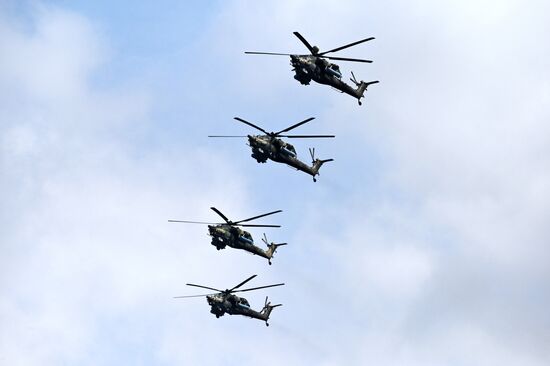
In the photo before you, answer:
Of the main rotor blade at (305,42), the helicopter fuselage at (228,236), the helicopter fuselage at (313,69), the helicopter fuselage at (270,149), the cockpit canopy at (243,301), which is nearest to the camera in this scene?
the main rotor blade at (305,42)

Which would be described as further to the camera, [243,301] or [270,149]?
[243,301]

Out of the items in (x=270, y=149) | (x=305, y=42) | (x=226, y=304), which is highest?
(x=305, y=42)

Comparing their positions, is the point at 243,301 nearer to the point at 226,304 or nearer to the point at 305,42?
the point at 226,304

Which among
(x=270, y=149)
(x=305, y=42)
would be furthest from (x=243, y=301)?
(x=305, y=42)

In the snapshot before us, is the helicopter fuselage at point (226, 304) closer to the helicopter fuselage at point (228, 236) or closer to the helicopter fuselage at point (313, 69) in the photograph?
the helicopter fuselage at point (228, 236)

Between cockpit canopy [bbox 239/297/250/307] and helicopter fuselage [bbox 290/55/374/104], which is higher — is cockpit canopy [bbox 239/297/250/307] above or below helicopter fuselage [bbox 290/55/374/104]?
below

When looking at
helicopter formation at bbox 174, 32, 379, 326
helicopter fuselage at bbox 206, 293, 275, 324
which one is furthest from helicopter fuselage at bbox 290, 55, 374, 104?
helicopter fuselage at bbox 206, 293, 275, 324

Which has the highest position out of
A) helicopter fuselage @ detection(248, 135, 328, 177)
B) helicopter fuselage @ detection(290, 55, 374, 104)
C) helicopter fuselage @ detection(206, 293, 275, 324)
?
helicopter fuselage @ detection(290, 55, 374, 104)

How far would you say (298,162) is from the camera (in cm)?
14938

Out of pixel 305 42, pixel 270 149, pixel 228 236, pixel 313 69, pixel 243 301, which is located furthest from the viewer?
pixel 243 301

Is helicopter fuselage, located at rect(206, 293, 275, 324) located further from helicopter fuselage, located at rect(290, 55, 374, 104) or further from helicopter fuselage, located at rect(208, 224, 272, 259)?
helicopter fuselage, located at rect(290, 55, 374, 104)

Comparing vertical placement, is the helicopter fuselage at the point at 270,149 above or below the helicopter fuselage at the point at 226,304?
above

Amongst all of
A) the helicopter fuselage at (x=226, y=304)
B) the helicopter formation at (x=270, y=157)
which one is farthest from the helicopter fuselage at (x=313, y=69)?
the helicopter fuselage at (x=226, y=304)

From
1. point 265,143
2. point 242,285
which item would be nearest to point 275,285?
point 242,285
